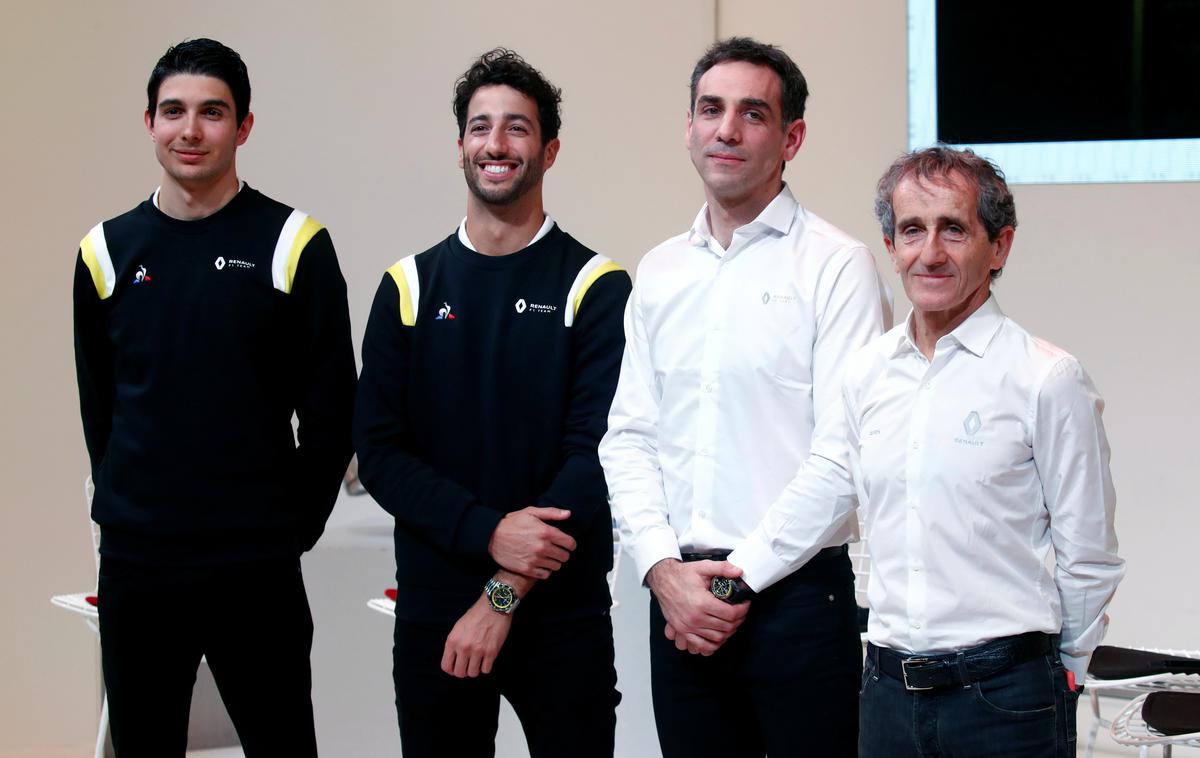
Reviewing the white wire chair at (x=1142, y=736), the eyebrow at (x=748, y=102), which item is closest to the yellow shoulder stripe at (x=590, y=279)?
the eyebrow at (x=748, y=102)

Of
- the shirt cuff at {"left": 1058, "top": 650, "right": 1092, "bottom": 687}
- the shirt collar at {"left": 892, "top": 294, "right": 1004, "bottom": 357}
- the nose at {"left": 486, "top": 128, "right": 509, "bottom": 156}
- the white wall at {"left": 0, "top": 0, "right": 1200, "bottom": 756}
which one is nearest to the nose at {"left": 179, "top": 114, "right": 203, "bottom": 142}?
the nose at {"left": 486, "top": 128, "right": 509, "bottom": 156}

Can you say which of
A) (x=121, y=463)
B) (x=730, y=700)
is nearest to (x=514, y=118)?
(x=121, y=463)

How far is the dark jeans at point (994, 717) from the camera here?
172 cm

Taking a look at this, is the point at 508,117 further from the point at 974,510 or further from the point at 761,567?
the point at 974,510

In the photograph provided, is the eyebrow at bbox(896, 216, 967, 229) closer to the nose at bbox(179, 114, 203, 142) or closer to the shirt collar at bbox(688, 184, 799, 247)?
the shirt collar at bbox(688, 184, 799, 247)

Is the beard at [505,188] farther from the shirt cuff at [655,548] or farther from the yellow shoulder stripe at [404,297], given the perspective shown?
the shirt cuff at [655,548]

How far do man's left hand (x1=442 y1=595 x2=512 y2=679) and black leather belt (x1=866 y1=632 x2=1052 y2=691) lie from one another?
0.74 metres

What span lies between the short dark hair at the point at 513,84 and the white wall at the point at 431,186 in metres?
2.13

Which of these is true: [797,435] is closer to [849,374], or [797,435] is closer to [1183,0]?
[849,374]

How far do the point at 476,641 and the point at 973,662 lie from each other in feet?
2.78

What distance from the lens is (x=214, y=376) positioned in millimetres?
2312

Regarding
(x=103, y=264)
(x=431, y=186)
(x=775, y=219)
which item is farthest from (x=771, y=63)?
(x=431, y=186)

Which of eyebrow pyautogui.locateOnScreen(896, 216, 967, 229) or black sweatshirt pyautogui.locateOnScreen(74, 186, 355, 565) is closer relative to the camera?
eyebrow pyautogui.locateOnScreen(896, 216, 967, 229)

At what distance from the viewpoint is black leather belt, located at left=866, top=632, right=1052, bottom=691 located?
68.6 inches
